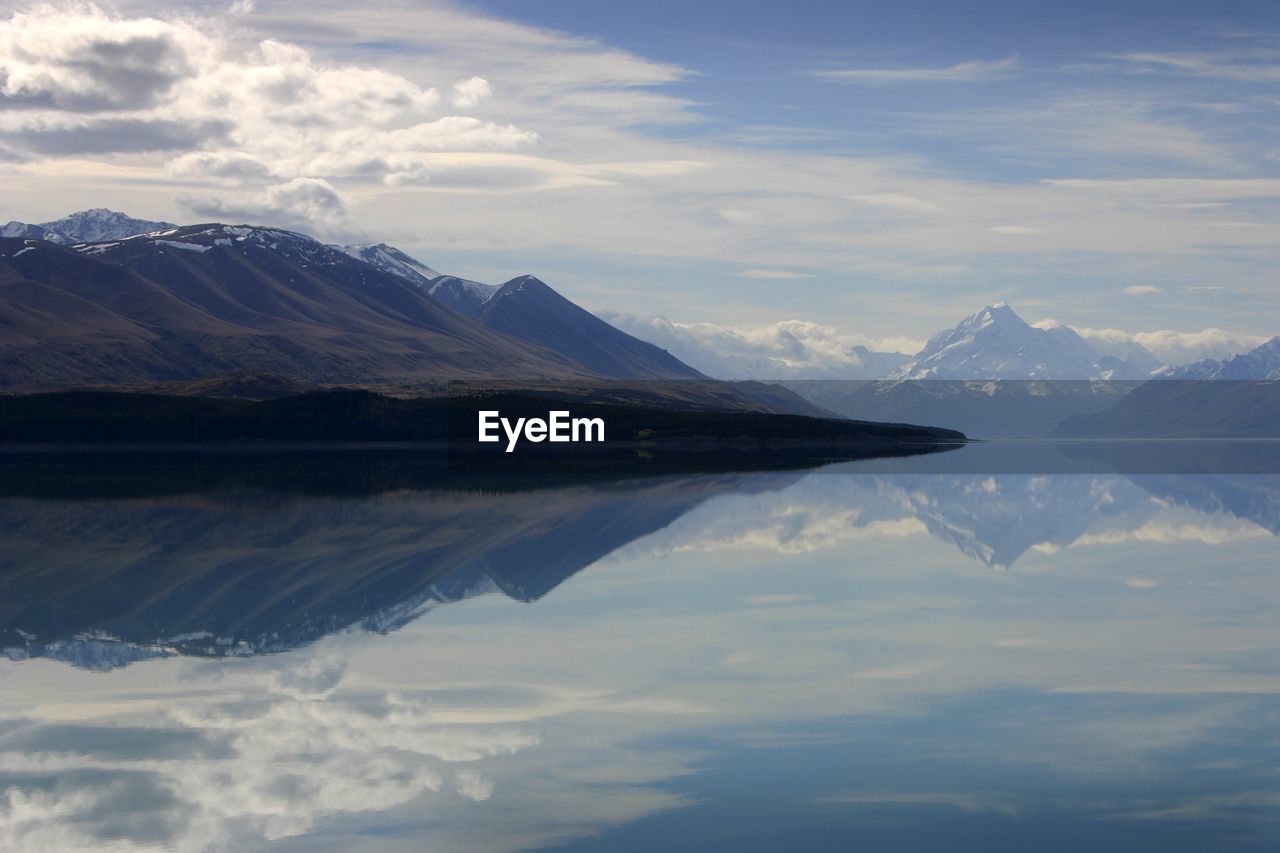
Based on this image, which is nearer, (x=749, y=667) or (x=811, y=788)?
(x=811, y=788)

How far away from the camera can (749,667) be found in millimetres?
33000

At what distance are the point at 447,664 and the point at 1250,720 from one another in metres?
18.1

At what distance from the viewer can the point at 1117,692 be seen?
3042 centimetres

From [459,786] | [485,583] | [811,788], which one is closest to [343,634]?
[485,583]

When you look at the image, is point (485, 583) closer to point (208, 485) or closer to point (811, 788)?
point (811, 788)

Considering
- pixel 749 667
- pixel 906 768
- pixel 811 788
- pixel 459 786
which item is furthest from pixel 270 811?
pixel 749 667

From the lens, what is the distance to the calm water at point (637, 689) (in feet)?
71.3

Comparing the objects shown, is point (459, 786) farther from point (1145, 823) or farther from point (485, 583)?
point (485, 583)

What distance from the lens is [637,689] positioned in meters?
30.6

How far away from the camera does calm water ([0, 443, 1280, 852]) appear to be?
2172 cm

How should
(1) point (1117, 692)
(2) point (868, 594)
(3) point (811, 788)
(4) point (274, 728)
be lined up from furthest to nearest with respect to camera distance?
1. (2) point (868, 594)
2. (1) point (1117, 692)
3. (4) point (274, 728)
4. (3) point (811, 788)

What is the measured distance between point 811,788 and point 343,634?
18.6 m

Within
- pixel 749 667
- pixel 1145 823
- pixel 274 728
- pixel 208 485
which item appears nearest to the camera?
pixel 1145 823

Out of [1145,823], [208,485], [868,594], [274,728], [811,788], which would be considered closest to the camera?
[1145,823]
